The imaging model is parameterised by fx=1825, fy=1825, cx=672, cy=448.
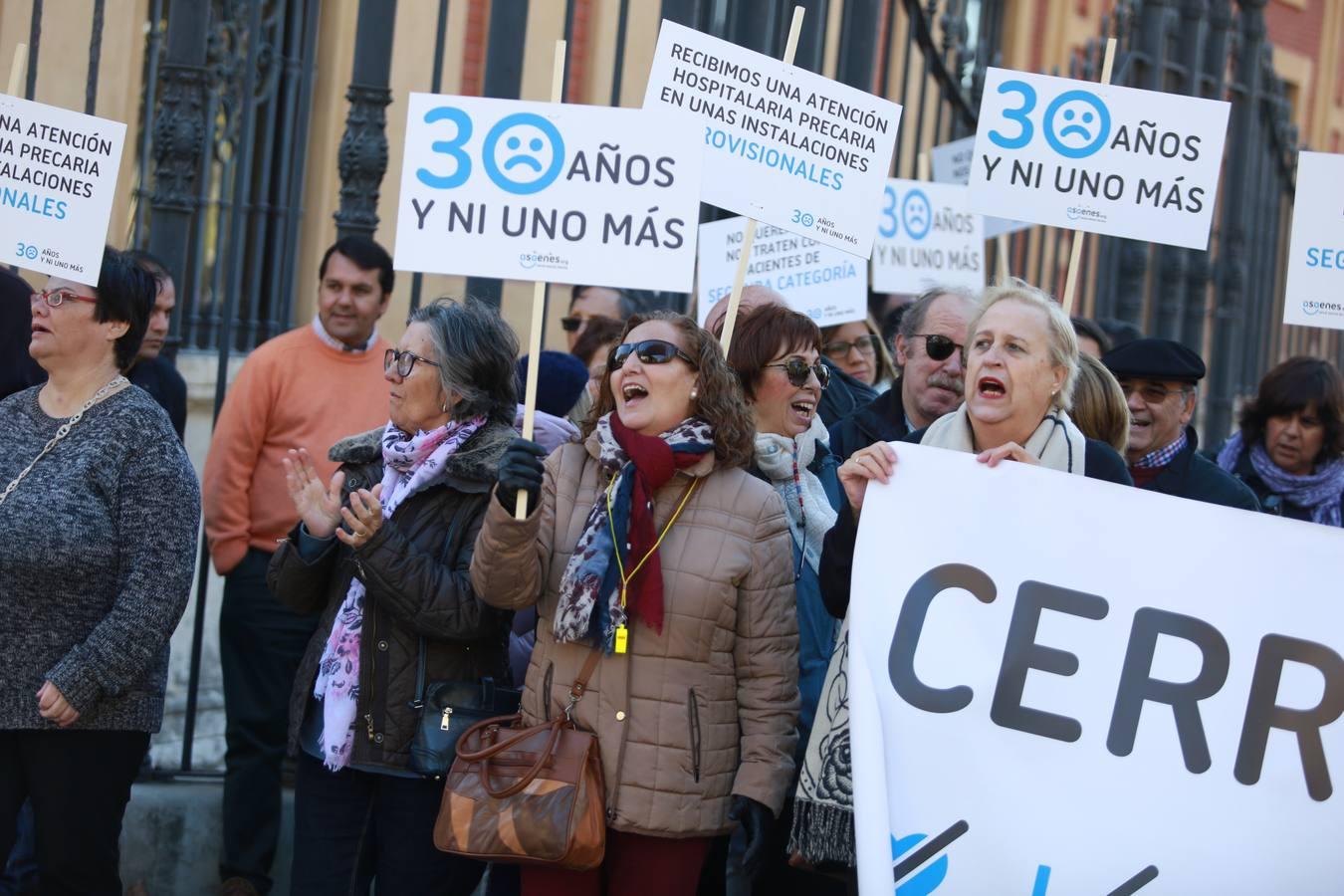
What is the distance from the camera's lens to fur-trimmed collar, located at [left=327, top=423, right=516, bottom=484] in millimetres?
4336

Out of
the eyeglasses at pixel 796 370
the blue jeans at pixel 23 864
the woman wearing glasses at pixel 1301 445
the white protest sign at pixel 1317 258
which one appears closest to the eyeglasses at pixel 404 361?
the eyeglasses at pixel 796 370

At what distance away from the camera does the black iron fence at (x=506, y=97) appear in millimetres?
5684

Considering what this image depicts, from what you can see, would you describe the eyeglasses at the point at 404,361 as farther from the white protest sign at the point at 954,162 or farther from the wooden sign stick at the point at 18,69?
the white protest sign at the point at 954,162

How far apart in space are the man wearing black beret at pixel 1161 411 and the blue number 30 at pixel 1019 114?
0.70m

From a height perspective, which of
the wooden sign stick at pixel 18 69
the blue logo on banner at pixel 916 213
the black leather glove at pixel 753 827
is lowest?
the black leather glove at pixel 753 827

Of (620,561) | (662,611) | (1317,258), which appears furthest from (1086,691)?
(1317,258)

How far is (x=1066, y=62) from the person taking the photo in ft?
45.2

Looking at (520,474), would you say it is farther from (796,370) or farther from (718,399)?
(796,370)

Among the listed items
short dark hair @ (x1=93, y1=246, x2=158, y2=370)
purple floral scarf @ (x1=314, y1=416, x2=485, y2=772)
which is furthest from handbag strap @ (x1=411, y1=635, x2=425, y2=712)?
short dark hair @ (x1=93, y1=246, x2=158, y2=370)

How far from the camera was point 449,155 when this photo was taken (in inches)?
A: 166

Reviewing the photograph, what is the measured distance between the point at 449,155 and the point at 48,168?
1256mm

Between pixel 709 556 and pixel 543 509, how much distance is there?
16.3 inches

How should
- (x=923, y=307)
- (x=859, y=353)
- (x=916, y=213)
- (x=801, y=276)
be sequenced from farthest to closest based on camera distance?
(x=916, y=213) → (x=801, y=276) → (x=859, y=353) → (x=923, y=307)

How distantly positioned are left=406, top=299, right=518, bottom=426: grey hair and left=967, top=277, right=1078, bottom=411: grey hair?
117 centimetres
